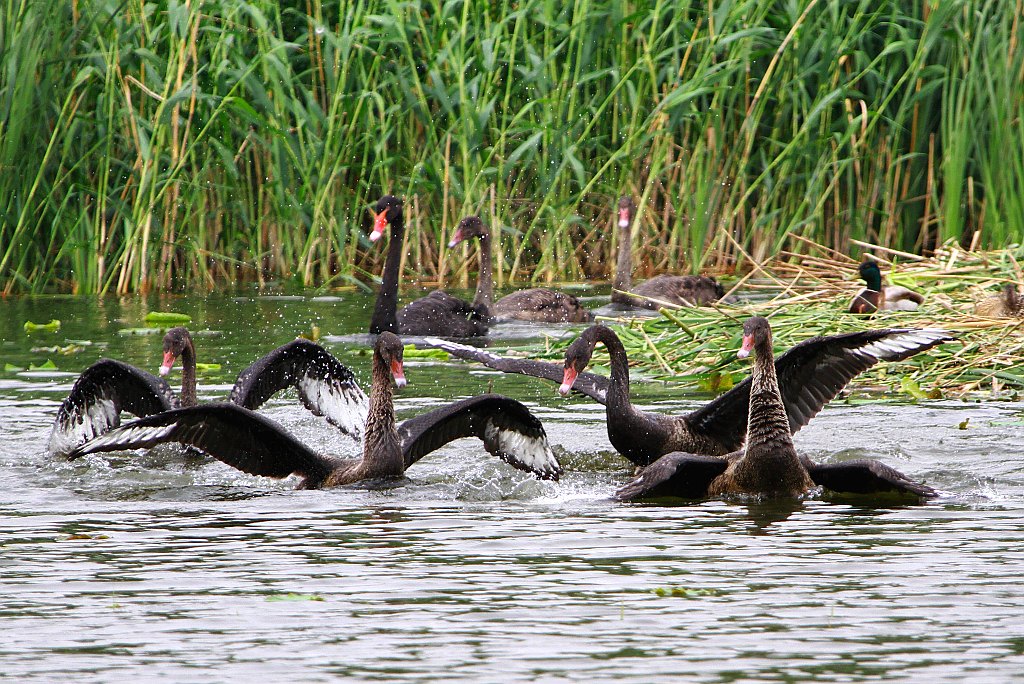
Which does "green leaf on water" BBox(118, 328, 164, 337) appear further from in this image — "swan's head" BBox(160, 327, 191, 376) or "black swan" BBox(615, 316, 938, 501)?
"black swan" BBox(615, 316, 938, 501)

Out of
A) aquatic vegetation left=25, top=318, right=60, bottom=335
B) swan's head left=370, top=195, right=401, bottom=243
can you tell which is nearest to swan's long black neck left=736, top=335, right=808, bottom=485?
swan's head left=370, top=195, right=401, bottom=243

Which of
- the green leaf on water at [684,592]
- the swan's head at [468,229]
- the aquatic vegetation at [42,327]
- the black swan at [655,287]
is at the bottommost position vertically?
the green leaf on water at [684,592]

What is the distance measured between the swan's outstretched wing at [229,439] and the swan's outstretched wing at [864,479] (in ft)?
7.05

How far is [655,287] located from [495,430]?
5755mm

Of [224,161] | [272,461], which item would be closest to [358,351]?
[224,161]

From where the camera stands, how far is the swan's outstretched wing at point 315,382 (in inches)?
341

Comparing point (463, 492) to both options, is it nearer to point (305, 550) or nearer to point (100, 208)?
point (305, 550)

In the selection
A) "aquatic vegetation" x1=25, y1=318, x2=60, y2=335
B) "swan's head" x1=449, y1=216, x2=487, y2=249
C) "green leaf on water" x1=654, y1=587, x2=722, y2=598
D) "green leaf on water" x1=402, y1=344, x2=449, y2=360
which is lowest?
"green leaf on water" x1=654, y1=587, x2=722, y2=598

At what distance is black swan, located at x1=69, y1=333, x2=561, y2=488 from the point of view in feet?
23.7

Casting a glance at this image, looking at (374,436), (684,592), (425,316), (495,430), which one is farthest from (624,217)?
(684,592)

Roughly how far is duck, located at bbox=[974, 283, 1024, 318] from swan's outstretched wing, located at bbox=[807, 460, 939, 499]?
3.51 metres

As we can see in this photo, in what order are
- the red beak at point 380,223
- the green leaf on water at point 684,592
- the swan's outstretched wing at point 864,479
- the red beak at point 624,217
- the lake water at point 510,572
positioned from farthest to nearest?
1. the red beak at point 624,217
2. the red beak at point 380,223
3. the swan's outstretched wing at point 864,479
4. the green leaf on water at point 684,592
5. the lake water at point 510,572

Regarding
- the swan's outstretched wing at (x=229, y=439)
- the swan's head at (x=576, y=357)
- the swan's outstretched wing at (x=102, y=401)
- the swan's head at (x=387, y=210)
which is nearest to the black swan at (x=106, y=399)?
the swan's outstretched wing at (x=102, y=401)

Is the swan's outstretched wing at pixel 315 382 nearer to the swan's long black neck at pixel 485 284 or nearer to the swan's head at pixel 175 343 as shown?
the swan's head at pixel 175 343
